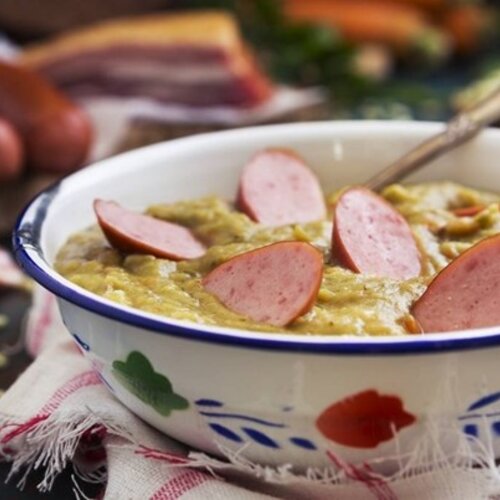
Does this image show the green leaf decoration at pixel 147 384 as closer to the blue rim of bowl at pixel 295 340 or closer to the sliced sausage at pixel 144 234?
the blue rim of bowl at pixel 295 340

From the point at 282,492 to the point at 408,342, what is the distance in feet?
1.04

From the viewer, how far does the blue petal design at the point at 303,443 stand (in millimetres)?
1374

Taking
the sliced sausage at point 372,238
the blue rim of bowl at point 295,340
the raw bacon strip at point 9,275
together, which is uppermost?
the blue rim of bowl at point 295,340

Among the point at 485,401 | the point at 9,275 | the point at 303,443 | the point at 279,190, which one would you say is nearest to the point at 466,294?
the point at 485,401

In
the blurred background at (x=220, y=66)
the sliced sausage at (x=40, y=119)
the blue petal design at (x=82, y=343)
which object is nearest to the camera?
the blue petal design at (x=82, y=343)

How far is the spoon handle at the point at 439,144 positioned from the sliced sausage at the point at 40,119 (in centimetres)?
108

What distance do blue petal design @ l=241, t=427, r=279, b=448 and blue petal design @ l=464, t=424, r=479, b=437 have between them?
233mm

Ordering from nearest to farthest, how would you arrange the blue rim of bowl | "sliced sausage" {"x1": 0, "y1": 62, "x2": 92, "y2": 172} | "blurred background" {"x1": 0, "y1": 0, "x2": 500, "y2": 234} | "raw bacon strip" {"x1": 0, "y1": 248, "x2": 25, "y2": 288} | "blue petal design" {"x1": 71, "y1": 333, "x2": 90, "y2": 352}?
the blue rim of bowl → "blue petal design" {"x1": 71, "y1": 333, "x2": 90, "y2": 352} → "raw bacon strip" {"x1": 0, "y1": 248, "x2": 25, "y2": 288} → "sliced sausage" {"x1": 0, "y1": 62, "x2": 92, "y2": 172} → "blurred background" {"x1": 0, "y1": 0, "x2": 500, "y2": 234}

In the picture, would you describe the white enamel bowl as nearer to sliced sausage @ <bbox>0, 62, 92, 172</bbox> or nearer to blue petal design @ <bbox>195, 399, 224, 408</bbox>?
blue petal design @ <bbox>195, 399, 224, 408</bbox>

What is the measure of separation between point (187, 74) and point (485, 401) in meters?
2.27

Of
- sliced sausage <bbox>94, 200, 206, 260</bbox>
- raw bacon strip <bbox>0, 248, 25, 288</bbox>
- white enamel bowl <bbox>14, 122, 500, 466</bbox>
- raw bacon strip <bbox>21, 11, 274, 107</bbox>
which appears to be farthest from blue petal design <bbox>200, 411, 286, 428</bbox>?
raw bacon strip <bbox>21, 11, 274, 107</bbox>

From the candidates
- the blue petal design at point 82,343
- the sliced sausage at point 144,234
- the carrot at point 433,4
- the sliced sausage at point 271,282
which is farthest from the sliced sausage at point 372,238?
the carrot at point 433,4

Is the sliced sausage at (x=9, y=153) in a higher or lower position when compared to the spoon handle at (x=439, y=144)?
lower

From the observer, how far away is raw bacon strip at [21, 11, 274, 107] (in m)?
3.41
